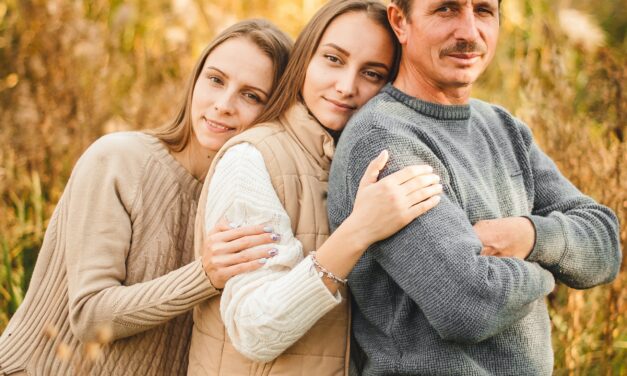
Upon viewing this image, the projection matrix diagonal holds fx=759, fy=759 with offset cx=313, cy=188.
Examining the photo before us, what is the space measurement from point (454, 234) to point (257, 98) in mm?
1041

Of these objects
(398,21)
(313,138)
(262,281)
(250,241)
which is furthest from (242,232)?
(398,21)

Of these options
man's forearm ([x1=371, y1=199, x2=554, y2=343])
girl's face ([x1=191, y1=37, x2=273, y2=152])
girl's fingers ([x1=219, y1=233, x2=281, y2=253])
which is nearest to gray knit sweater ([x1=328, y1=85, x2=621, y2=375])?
man's forearm ([x1=371, y1=199, x2=554, y2=343])

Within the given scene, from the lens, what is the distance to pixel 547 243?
7.25 feet

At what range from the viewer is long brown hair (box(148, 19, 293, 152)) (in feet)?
8.97

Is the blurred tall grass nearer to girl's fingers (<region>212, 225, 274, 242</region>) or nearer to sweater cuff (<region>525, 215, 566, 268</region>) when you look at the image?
sweater cuff (<region>525, 215, 566, 268</region>)

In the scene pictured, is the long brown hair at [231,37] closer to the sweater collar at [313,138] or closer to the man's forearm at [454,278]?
the sweater collar at [313,138]

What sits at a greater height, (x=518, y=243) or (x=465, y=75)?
(x=465, y=75)

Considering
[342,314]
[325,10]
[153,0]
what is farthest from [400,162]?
[153,0]

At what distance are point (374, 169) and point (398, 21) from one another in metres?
0.58

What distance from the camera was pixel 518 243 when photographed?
7.07ft

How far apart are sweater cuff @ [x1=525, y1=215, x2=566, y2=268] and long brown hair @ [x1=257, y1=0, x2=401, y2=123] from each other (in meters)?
0.69

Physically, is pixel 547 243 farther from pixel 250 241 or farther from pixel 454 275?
pixel 250 241

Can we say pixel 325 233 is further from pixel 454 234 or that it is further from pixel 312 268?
pixel 454 234

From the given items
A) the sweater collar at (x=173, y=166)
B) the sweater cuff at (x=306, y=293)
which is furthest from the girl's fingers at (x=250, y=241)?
the sweater collar at (x=173, y=166)
